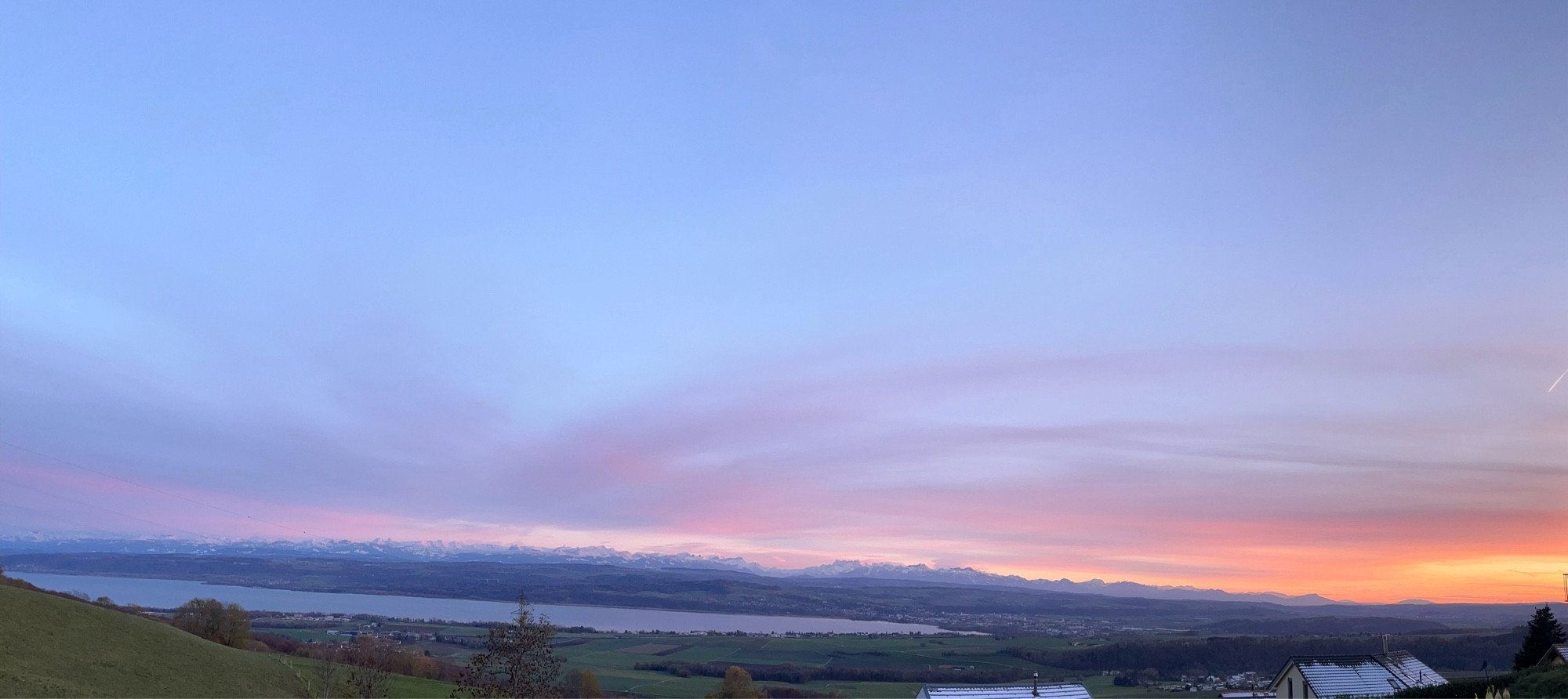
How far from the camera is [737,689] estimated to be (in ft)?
190

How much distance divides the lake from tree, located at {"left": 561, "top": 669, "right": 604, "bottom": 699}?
67.2 m

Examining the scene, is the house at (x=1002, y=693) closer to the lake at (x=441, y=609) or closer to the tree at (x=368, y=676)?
the tree at (x=368, y=676)

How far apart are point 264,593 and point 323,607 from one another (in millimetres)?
46343

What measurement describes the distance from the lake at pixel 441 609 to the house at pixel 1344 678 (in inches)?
4150

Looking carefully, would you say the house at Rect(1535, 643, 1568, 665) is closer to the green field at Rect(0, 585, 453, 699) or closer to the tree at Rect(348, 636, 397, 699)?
the tree at Rect(348, 636, 397, 699)

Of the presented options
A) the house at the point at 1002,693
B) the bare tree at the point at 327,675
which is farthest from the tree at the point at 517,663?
the bare tree at the point at 327,675

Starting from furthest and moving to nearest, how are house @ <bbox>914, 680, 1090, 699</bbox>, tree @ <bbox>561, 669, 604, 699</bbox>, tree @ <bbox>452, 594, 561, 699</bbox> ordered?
tree @ <bbox>561, 669, 604, 699</bbox> → house @ <bbox>914, 680, 1090, 699</bbox> → tree @ <bbox>452, 594, 561, 699</bbox>

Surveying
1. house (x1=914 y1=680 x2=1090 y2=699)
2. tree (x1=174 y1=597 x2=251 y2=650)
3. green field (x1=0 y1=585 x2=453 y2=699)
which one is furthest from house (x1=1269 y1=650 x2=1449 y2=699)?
tree (x1=174 y1=597 x2=251 y2=650)

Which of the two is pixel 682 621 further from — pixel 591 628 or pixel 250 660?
pixel 250 660

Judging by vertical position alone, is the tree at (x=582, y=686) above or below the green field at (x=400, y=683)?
below

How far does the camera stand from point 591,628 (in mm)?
124750

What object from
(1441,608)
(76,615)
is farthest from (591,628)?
(1441,608)

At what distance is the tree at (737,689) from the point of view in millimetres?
56062

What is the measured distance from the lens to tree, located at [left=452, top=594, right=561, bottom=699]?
14.8m
